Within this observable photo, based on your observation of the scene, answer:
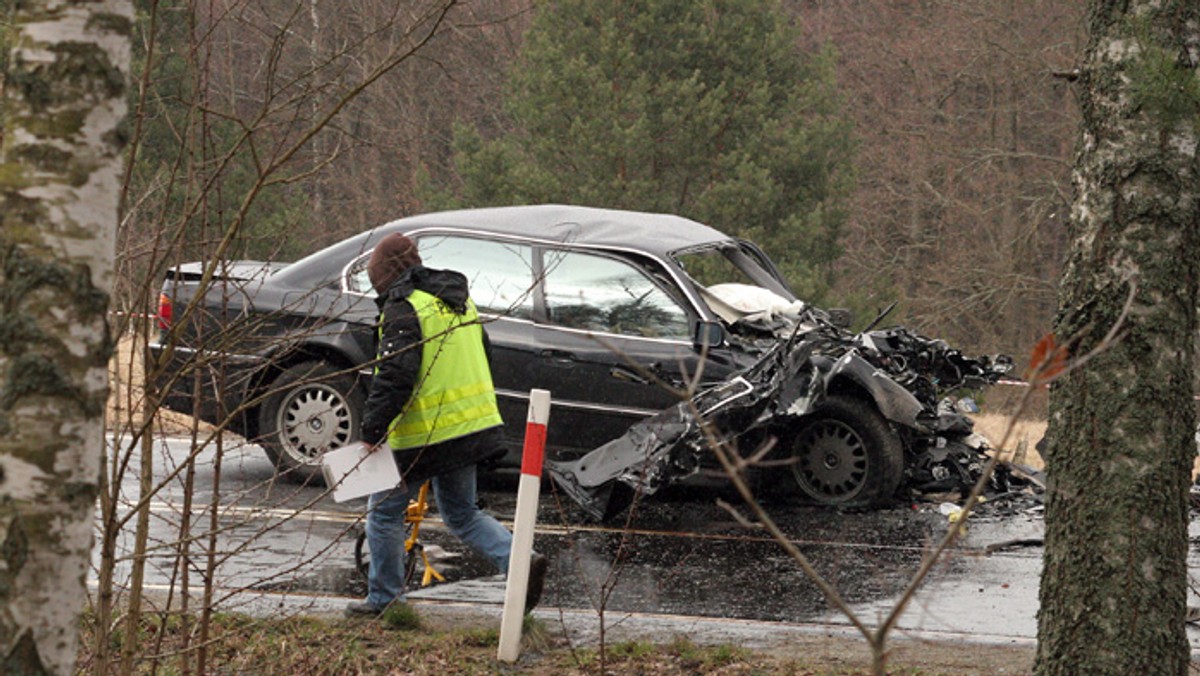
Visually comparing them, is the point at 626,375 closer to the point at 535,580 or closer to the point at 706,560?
the point at 706,560

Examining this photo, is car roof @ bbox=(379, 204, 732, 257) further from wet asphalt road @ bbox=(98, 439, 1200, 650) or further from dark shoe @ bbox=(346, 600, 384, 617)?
dark shoe @ bbox=(346, 600, 384, 617)

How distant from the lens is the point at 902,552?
8.91 metres

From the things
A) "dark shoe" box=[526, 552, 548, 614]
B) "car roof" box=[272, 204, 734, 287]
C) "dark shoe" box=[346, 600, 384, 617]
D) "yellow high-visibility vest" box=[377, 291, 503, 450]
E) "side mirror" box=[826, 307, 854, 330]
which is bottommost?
"dark shoe" box=[346, 600, 384, 617]

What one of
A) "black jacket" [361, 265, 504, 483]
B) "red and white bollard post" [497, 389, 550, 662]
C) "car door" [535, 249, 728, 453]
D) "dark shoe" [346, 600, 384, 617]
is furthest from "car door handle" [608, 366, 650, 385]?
"red and white bollard post" [497, 389, 550, 662]

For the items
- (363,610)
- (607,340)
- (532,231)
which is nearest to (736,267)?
(607,340)

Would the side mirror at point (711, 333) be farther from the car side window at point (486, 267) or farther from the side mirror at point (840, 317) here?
the side mirror at point (840, 317)

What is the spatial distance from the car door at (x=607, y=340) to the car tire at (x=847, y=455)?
70cm

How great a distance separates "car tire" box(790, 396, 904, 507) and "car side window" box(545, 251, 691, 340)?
3.26 ft

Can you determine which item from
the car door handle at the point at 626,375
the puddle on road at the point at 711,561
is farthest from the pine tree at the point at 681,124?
the puddle on road at the point at 711,561

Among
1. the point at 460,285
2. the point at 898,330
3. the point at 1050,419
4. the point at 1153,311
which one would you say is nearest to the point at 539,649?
the point at 460,285

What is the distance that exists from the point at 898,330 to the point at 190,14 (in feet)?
22.6

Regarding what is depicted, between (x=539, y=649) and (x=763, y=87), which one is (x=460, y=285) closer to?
(x=539, y=649)

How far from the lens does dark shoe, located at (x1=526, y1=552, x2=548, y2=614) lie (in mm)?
6828

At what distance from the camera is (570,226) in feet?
34.7
